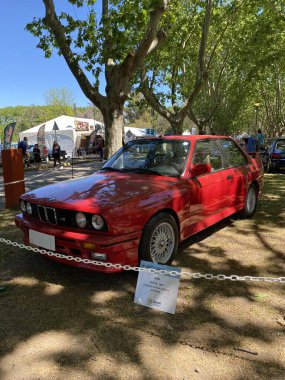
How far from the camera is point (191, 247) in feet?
16.4

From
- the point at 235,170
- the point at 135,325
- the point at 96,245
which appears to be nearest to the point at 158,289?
the point at 135,325

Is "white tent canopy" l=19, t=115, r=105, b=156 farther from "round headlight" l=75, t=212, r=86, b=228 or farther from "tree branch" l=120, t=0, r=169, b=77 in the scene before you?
"round headlight" l=75, t=212, r=86, b=228

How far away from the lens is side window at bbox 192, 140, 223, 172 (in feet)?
15.9

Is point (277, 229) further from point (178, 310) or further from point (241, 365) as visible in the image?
point (241, 365)

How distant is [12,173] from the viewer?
750cm

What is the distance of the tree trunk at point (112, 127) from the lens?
8.39 metres

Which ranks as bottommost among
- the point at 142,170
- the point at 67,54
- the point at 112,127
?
the point at 142,170

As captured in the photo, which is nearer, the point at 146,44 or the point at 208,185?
the point at 208,185

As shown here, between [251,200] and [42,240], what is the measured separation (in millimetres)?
4098

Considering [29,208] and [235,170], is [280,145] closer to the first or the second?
[235,170]

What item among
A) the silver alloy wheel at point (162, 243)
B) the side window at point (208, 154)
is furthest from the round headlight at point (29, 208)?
the side window at point (208, 154)

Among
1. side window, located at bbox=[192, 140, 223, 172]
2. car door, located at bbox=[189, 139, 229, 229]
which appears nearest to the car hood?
car door, located at bbox=[189, 139, 229, 229]

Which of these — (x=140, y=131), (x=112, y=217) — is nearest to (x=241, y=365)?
(x=112, y=217)

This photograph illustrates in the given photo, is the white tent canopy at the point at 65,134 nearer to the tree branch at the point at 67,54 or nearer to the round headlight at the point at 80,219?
the tree branch at the point at 67,54
